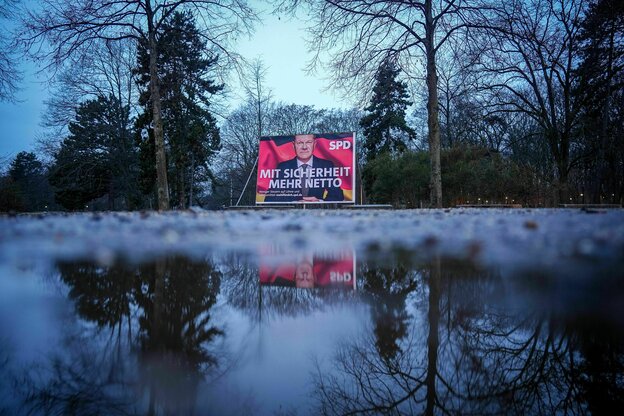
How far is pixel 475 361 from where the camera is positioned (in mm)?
806

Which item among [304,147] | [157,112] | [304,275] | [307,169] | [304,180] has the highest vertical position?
[157,112]

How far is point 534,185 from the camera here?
1151cm

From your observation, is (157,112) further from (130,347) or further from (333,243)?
(130,347)

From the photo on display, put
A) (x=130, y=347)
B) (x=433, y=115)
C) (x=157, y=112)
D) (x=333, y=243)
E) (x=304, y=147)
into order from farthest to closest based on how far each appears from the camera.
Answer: (x=304, y=147) < (x=433, y=115) < (x=157, y=112) < (x=333, y=243) < (x=130, y=347)

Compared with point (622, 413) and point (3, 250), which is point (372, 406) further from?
point (3, 250)

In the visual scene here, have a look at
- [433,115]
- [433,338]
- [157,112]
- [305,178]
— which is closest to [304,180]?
[305,178]

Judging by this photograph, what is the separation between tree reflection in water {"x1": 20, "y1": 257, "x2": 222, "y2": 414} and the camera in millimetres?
653

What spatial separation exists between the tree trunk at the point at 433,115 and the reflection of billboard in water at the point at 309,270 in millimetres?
7102

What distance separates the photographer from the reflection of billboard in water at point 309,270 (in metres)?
1.05

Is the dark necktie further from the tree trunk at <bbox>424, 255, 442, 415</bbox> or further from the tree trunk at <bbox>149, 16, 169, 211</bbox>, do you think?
the tree trunk at <bbox>424, 255, 442, 415</bbox>

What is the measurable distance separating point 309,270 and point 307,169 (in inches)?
371

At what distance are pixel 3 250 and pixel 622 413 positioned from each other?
5.26ft

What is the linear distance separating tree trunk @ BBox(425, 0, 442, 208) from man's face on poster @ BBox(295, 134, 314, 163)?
3.54 meters

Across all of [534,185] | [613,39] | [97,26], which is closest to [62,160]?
[97,26]
